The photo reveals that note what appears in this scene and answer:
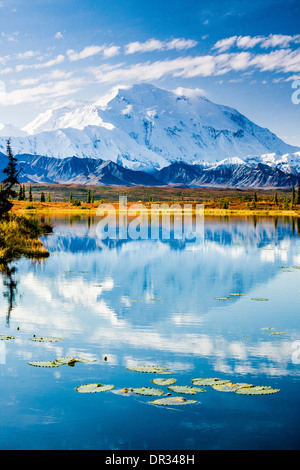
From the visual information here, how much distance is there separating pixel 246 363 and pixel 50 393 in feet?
17.0

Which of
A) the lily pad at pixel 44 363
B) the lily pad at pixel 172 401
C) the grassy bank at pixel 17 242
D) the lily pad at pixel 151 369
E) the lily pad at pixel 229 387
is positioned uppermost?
the grassy bank at pixel 17 242

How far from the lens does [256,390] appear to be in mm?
12516

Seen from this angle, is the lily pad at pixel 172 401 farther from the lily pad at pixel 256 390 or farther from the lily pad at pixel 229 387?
the lily pad at pixel 256 390

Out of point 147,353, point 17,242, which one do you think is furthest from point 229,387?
point 17,242

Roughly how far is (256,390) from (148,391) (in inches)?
93.3

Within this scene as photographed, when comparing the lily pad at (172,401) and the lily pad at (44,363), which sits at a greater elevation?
the lily pad at (44,363)

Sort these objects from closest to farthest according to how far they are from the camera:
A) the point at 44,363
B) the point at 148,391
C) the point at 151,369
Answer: the point at 148,391 → the point at 151,369 → the point at 44,363

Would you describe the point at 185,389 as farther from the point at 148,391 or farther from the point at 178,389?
the point at 148,391

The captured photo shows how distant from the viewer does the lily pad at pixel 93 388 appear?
12.5 meters

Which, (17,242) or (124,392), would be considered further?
(17,242)

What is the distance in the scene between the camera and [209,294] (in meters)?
25.7

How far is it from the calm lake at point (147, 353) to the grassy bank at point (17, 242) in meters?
Answer: 5.17

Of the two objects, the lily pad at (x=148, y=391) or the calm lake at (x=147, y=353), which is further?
the lily pad at (x=148, y=391)

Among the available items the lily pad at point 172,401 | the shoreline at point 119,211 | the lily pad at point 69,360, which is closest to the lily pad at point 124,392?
the lily pad at point 172,401
